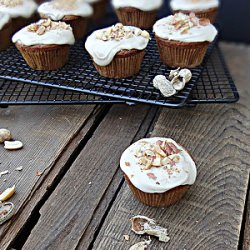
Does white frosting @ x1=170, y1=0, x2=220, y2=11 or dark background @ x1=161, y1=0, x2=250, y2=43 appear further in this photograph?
dark background @ x1=161, y1=0, x2=250, y2=43

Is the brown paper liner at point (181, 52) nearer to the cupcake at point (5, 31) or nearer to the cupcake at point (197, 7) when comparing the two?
the cupcake at point (197, 7)

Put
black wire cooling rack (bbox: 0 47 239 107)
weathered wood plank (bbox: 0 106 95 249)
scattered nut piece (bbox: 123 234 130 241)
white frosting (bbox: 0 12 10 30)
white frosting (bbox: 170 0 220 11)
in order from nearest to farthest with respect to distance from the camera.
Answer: scattered nut piece (bbox: 123 234 130 241), weathered wood plank (bbox: 0 106 95 249), black wire cooling rack (bbox: 0 47 239 107), white frosting (bbox: 0 12 10 30), white frosting (bbox: 170 0 220 11)

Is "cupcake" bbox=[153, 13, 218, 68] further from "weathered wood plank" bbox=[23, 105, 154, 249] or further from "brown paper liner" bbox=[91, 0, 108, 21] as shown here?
"brown paper liner" bbox=[91, 0, 108, 21]

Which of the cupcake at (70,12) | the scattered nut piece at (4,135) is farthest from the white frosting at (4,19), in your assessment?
the scattered nut piece at (4,135)

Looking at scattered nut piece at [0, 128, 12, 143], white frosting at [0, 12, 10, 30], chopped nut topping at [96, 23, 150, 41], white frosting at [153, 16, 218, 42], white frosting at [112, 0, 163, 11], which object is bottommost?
scattered nut piece at [0, 128, 12, 143]

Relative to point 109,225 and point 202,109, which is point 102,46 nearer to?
point 202,109

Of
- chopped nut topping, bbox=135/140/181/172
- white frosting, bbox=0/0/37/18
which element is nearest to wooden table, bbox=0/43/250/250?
chopped nut topping, bbox=135/140/181/172

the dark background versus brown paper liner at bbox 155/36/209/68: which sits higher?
brown paper liner at bbox 155/36/209/68
